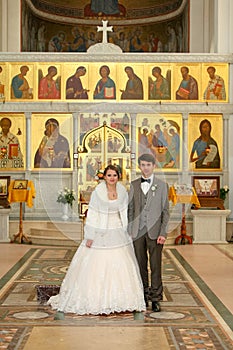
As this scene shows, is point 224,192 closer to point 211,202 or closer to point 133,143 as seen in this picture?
point 211,202

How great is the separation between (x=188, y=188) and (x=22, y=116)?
16.0ft

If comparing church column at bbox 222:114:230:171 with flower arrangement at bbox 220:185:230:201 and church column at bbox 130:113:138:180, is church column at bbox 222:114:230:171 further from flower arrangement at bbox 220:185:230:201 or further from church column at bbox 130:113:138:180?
church column at bbox 130:113:138:180

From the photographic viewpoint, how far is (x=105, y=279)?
8352 mm

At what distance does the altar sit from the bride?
8570 mm

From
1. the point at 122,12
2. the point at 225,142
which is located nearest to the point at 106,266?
the point at 225,142

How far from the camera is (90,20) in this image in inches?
1045

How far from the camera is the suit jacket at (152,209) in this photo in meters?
8.74

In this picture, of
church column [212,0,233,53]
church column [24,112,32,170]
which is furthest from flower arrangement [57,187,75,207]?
church column [212,0,233,53]

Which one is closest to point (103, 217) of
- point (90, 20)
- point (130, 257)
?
point (130, 257)

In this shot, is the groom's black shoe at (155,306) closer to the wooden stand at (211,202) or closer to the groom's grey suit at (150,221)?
the groom's grey suit at (150,221)

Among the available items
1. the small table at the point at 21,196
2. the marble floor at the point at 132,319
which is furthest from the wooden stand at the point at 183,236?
the marble floor at the point at 132,319

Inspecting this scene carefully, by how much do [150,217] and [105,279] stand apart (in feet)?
3.13

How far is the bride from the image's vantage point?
8344 millimetres

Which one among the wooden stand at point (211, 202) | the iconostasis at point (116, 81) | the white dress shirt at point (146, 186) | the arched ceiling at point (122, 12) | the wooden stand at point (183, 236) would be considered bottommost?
the wooden stand at point (183, 236)
